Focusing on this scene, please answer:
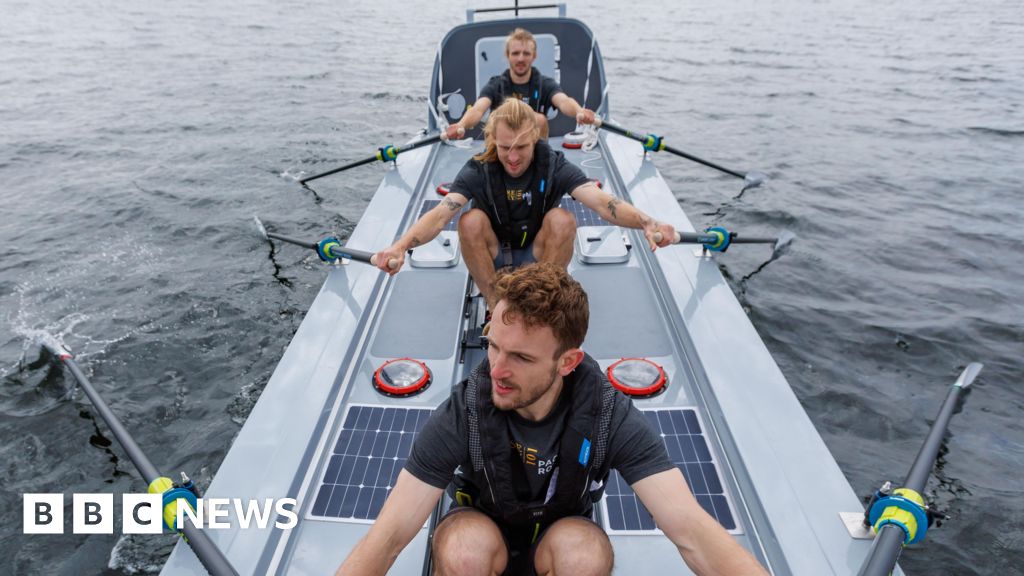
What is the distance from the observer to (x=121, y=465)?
4.36 m

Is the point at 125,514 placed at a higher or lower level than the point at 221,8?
lower

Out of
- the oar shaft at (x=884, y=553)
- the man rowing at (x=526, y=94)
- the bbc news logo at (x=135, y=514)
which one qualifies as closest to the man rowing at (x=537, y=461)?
the oar shaft at (x=884, y=553)

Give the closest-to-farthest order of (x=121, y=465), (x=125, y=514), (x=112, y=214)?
(x=125, y=514), (x=121, y=465), (x=112, y=214)

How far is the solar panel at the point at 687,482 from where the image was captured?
10.0 feet

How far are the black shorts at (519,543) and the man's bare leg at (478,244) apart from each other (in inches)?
76.0

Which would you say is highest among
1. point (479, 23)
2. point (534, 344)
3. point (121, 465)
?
point (479, 23)

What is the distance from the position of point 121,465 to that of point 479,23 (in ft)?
22.1

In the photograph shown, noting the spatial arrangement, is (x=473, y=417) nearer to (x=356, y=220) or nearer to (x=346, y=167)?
(x=346, y=167)

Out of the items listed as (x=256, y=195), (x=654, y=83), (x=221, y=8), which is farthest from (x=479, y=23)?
(x=221, y=8)

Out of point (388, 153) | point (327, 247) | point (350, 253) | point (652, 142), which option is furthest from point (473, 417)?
point (652, 142)

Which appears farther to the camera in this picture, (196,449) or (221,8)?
(221,8)

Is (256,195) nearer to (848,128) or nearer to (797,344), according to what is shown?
(797,344)

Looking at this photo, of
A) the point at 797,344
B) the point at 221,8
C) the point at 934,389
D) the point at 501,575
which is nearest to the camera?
the point at 501,575

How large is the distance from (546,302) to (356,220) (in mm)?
6572
